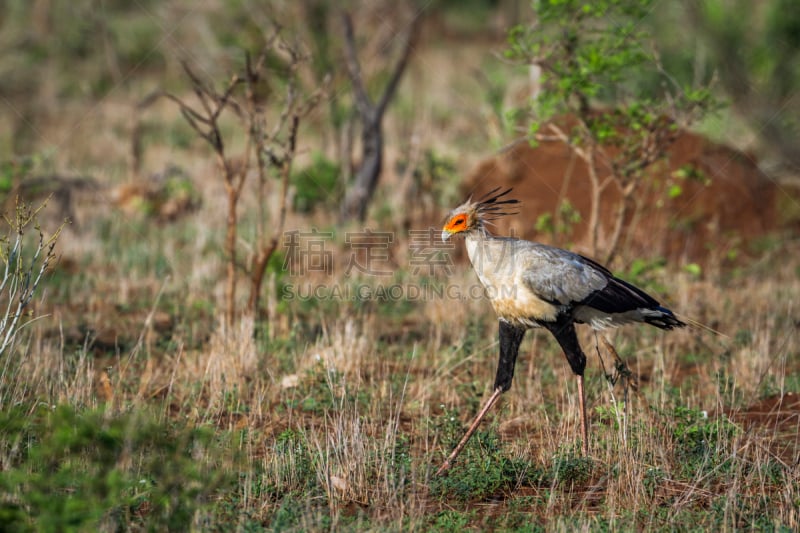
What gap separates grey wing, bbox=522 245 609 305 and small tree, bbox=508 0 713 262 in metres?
1.94

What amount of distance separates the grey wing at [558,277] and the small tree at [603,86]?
194cm

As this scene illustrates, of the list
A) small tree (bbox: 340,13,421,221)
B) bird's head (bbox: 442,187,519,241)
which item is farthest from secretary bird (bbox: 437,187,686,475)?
small tree (bbox: 340,13,421,221)

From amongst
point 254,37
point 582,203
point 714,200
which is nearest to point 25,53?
point 254,37

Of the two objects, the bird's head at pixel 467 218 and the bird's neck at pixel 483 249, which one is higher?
the bird's head at pixel 467 218

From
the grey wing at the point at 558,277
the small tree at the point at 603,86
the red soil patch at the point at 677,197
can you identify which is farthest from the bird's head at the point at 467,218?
the red soil patch at the point at 677,197

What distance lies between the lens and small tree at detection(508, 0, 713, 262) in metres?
6.40

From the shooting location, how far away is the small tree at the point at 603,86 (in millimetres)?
6398

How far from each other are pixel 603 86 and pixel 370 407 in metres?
3.37

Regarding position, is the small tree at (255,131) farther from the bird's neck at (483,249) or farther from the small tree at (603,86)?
the bird's neck at (483,249)

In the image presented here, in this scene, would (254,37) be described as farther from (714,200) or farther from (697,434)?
(697,434)

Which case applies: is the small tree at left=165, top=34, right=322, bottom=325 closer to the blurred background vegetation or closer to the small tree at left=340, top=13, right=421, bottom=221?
the blurred background vegetation

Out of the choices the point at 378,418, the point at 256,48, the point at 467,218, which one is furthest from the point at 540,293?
the point at 256,48

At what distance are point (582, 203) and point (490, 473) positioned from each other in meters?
6.18

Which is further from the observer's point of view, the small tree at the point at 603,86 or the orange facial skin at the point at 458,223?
the small tree at the point at 603,86
